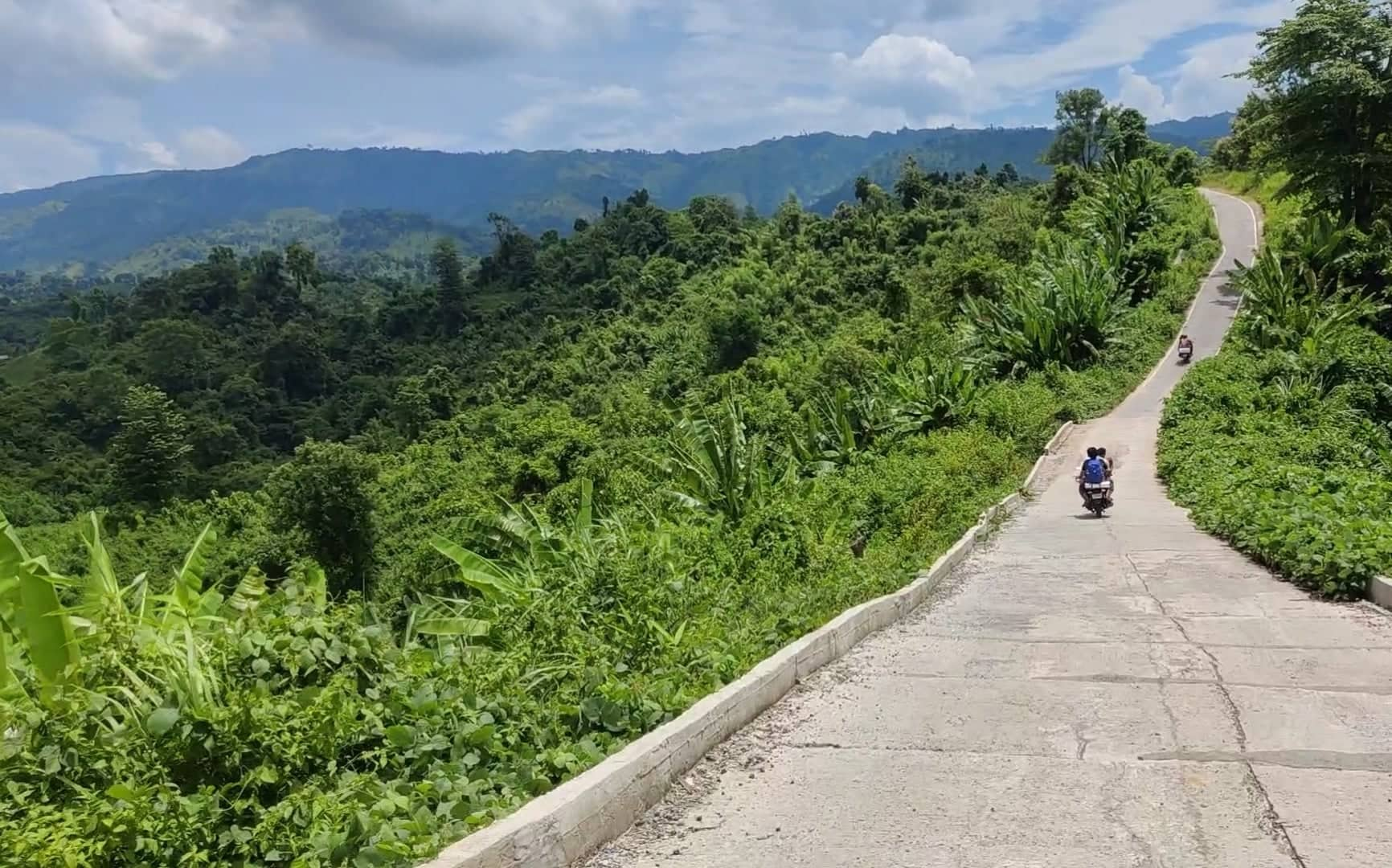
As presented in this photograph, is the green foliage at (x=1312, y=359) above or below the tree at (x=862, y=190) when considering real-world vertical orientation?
below

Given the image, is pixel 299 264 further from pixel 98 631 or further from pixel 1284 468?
pixel 98 631

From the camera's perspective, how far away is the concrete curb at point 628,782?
3279 mm

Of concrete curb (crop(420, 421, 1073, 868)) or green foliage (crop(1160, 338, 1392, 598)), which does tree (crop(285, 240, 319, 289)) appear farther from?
concrete curb (crop(420, 421, 1073, 868))

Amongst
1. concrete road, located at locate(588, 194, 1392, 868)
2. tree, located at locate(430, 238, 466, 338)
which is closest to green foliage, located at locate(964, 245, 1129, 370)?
concrete road, located at locate(588, 194, 1392, 868)

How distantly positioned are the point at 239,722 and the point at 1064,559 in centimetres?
998

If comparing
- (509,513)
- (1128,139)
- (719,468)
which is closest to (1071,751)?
(509,513)

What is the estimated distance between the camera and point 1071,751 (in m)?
4.61

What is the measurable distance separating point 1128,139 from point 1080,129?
11965 millimetres

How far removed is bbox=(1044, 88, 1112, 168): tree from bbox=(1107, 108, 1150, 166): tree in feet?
25.3

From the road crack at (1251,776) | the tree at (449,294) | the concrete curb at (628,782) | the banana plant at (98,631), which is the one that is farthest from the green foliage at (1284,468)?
the tree at (449,294)

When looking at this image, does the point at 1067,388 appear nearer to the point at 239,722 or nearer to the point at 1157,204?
the point at 1157,204

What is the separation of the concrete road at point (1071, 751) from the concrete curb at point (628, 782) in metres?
0.09

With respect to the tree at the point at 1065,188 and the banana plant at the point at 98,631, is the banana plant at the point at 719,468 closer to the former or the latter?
the banana plant at the point at 98,631

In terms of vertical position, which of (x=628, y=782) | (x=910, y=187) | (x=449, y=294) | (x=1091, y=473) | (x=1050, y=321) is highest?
(x=910, y=187)
